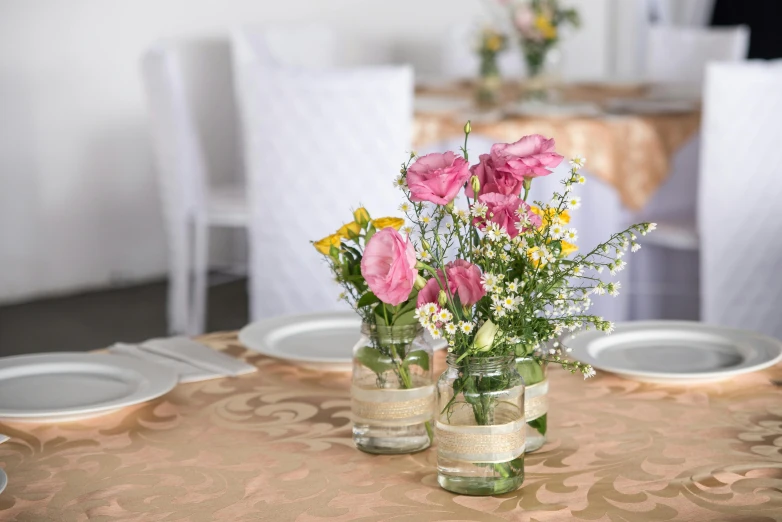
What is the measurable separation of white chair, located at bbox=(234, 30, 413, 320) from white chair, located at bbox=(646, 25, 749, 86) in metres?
2.51

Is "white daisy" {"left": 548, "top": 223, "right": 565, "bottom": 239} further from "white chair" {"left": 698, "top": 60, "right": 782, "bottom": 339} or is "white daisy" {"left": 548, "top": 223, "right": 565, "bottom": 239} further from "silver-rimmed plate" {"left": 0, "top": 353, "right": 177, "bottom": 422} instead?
"white chair" {"left": 698, "top": 60, "right": 782, "bottom": 339}

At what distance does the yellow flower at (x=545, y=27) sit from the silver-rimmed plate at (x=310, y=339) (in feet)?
7.56

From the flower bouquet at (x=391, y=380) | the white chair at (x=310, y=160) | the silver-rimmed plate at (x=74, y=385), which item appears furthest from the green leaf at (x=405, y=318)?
the white chair at (x=310, y=160)

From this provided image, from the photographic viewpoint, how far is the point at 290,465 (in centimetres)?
106

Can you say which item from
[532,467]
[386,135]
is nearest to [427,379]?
[532,467]

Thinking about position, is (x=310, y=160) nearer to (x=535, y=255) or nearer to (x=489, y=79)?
(x=489, y=79)

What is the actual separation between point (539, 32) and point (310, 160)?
1.26 meters

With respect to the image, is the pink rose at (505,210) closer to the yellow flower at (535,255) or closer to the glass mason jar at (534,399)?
the yellow flower at (535,255)

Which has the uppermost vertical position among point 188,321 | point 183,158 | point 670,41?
point 670,41

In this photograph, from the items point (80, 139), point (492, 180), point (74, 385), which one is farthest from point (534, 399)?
point (80, 139)

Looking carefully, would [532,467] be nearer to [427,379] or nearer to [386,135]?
[427,379]

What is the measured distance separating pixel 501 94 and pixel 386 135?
1.31 metres

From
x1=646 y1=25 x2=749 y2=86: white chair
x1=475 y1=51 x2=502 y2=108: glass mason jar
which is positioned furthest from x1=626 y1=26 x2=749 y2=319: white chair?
x1=646 y1=25 x2=749 y2=86: white chair

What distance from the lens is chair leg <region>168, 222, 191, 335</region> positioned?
3805 mm
